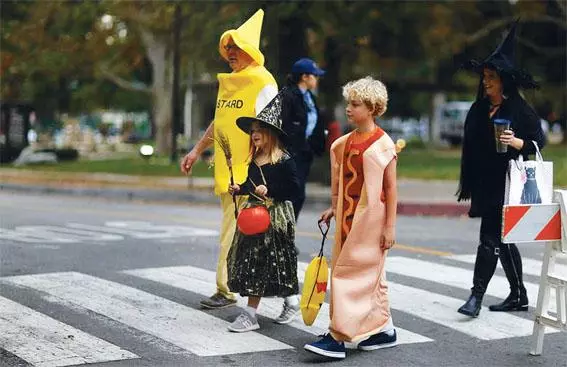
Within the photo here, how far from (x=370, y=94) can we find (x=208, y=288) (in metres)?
2.99

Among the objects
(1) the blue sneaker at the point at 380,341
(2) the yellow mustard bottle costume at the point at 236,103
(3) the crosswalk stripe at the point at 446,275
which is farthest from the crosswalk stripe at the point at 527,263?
(2) the yellow mustard bottle costume at the point at 236,103

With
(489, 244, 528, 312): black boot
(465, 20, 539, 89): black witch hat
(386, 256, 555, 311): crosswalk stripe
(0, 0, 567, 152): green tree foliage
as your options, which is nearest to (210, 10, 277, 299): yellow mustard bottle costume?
(465, 20, 539, 89): black witch hat

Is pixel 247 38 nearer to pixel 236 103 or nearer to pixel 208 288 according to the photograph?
pixel 236 103

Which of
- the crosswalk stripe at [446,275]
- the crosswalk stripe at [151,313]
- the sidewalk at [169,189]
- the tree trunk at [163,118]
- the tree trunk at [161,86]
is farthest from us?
the tree trunk at [163,118]

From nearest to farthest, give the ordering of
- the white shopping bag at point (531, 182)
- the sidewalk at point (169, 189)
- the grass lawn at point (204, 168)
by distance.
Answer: the white shopping bag at point (531, 182) < the sidewalk at point (169, 189) < the grass lawn at point (204, 168)

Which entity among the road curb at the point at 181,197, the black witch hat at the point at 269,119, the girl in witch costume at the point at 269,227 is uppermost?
the black witch hat at the point at 269,119

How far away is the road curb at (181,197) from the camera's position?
1686 cm

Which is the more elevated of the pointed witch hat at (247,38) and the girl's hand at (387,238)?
the pointed witch hat at (247,38)

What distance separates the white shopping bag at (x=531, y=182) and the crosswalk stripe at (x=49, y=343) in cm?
270

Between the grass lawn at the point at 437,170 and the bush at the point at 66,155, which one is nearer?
the grass lawn at the point at 437,170

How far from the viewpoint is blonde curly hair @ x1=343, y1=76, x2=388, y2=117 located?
20.5ft

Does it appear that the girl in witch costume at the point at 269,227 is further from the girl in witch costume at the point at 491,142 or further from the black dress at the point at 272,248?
the girl in witch costume at the point at 491,142

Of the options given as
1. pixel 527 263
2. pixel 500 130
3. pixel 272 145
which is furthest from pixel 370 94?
pixel 527 263

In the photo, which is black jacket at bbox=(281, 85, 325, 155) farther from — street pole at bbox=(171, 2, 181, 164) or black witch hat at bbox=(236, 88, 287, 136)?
street pole at bbox=(171, 2, 181, 164)
